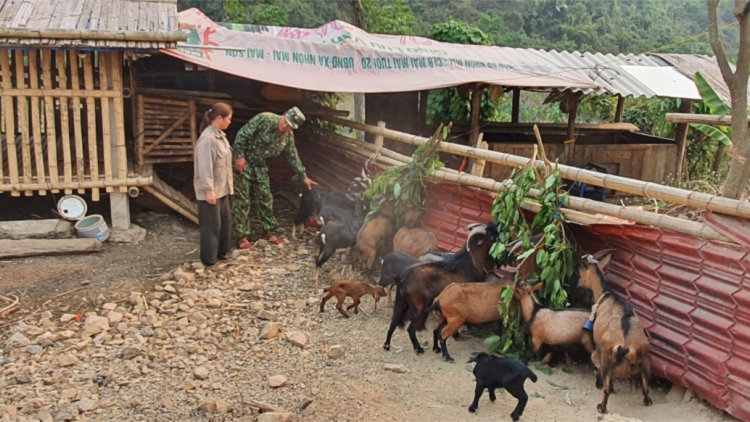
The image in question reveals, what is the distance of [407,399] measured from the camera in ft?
14.2

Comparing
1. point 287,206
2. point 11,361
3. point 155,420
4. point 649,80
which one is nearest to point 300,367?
point 155,420

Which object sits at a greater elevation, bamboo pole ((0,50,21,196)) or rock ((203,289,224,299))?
bamboo pole ((0,50,21,196))

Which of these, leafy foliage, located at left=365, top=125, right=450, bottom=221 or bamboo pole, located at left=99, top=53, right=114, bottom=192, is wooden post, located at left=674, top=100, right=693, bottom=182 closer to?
leafy foliage, located at left=365, top=125, right=450, bottom=221

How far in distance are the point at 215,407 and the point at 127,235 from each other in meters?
4.42

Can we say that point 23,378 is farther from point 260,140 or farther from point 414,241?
point 260,140

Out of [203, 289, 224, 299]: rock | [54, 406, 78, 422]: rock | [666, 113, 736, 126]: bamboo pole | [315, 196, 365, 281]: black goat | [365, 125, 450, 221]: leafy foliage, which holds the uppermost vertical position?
[666, 113, 736, 126]: bamboo pole

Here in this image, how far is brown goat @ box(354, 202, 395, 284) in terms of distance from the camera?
6.79 meters

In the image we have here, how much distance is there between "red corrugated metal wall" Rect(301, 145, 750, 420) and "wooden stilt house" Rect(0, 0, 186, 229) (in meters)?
5.43

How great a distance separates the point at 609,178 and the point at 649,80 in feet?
23.2

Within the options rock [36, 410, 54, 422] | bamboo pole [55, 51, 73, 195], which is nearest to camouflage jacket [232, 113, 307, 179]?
bamboo pole [55, 51, 73, 195]

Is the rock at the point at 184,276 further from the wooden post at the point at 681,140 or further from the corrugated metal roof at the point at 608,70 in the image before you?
the wooden post at the point at 681,140

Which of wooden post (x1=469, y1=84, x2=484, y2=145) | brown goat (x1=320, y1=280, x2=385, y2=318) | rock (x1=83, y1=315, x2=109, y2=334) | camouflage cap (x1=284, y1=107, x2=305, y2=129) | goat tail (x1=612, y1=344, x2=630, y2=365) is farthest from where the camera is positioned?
wooden post (x1=469, y1=84, x2=484, y2=145)

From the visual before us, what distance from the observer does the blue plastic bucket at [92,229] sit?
7.52m

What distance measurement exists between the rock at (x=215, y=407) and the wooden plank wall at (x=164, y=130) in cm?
518
